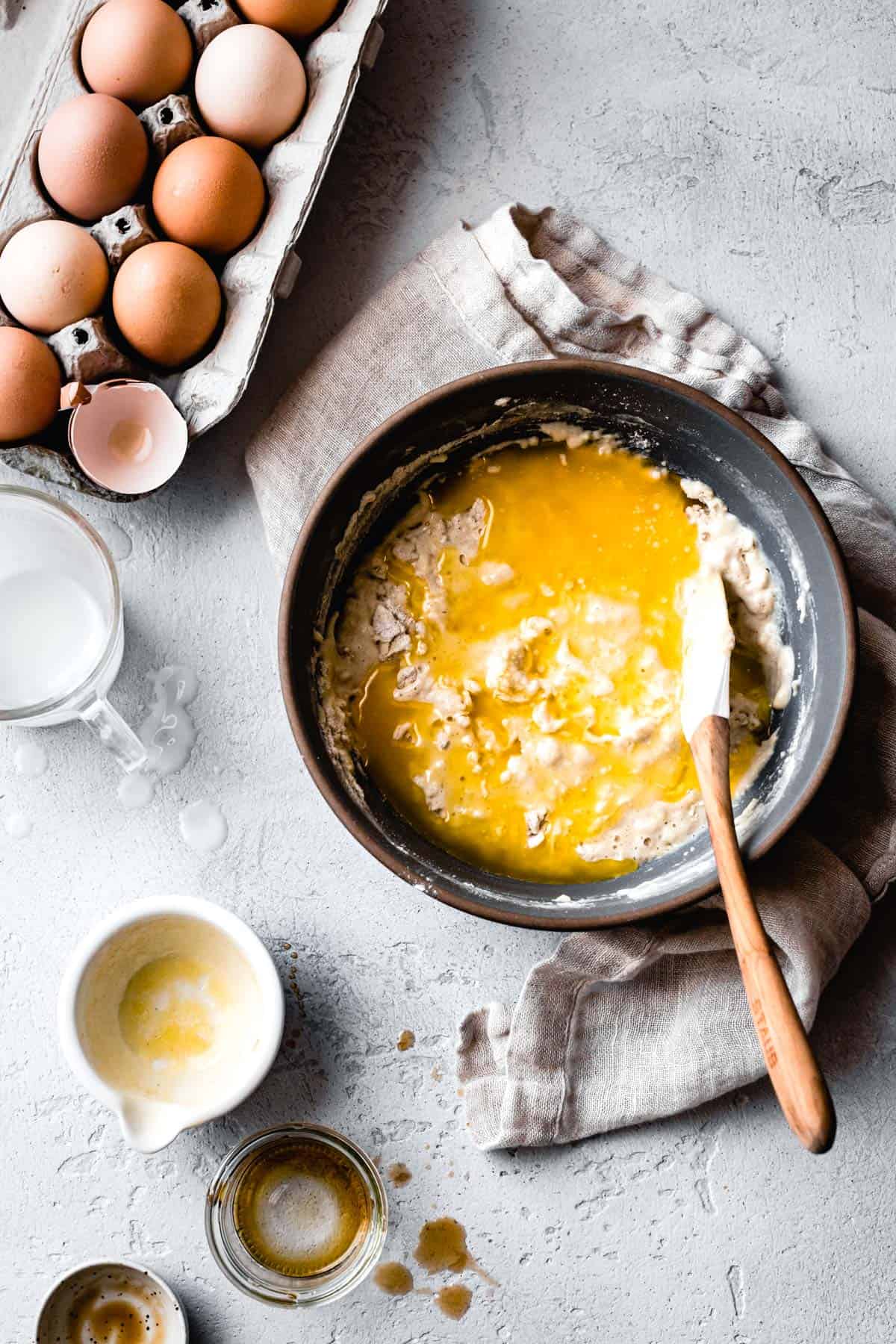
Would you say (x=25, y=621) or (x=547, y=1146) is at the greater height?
(x=25, y=621)

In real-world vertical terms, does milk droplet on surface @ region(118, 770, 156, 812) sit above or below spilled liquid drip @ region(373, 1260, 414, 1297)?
above

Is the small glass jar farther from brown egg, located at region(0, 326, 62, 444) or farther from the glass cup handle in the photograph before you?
brown egg, located at region(0, 326, 62, 444)

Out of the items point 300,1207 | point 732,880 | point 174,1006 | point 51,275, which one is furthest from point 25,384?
point 300,1207

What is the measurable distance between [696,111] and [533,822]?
1.16 metres

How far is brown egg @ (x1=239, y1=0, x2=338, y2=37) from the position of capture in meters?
1.74

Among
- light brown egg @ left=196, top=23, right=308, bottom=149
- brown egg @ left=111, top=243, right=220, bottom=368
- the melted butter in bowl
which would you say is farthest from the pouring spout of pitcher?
light brown egg @ left=196, top=23, right=308, bottom=149

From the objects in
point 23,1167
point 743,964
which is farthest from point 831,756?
point 23,1167

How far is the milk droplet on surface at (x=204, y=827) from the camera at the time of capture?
6.00 feet

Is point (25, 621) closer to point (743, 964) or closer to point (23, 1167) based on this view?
point (23, 1167)

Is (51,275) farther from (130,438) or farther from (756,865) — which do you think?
(756,865)

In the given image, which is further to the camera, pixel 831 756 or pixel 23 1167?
pixel 23 1167

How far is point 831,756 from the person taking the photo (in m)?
1.56

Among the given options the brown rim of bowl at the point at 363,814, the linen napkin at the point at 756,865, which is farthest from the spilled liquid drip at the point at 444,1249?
the brown rim of bowl at the point at 363,814

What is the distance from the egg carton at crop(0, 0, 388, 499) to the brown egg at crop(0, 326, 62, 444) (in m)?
0.03
